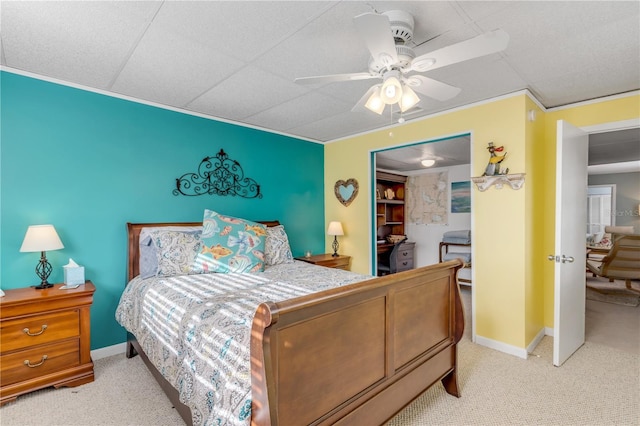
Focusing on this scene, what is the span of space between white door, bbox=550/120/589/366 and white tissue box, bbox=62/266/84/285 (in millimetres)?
3904

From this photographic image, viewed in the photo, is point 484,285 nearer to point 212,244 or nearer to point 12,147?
point 212,244

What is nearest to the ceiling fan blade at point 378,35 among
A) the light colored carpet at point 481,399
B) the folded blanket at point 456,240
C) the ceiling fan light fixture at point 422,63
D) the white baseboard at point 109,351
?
the ceiling fan light fixture at point 422,63

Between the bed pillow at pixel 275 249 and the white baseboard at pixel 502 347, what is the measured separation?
2.11 meters

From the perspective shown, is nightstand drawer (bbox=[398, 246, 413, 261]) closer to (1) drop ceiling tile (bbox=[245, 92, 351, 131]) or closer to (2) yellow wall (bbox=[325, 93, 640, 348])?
(2) yellow wall (bbox=[325, 93, 640, 348])

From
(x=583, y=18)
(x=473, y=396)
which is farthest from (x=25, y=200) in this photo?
(x=583, y=18)

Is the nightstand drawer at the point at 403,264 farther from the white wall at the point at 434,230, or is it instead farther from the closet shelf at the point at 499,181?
the closet shelf at the point at 499,181

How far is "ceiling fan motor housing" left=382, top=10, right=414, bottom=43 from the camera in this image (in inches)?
63.9

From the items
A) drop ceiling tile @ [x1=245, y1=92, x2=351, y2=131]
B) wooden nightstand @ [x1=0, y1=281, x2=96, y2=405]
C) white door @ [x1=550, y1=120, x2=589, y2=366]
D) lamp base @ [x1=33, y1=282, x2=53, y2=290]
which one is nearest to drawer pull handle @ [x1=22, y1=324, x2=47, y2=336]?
wooden nightstand @ [x1=0, y1=281, x2=96, y2=405]

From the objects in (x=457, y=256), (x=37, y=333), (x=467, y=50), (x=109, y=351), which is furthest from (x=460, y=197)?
(x=37, y=333)

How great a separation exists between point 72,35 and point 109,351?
257 cm

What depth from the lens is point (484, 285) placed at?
3.00 metres

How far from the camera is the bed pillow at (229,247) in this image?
108 inches

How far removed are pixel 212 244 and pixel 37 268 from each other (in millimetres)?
1302

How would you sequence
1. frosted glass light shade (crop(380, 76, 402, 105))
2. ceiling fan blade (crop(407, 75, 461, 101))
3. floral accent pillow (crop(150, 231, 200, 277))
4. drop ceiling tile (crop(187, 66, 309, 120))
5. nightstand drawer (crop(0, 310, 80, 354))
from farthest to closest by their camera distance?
floral accent pillow (crop(150, 231, 200, 277)) < drop ceiling tile (crop(187, 66, 309, 120)) < nightstand drawer (crop(0, 310, 80, 354)) < ceiling fan blade (crop(407, 75, 461, 101)) < frosted glass light shade (crop(380, 76, 402, 105))
